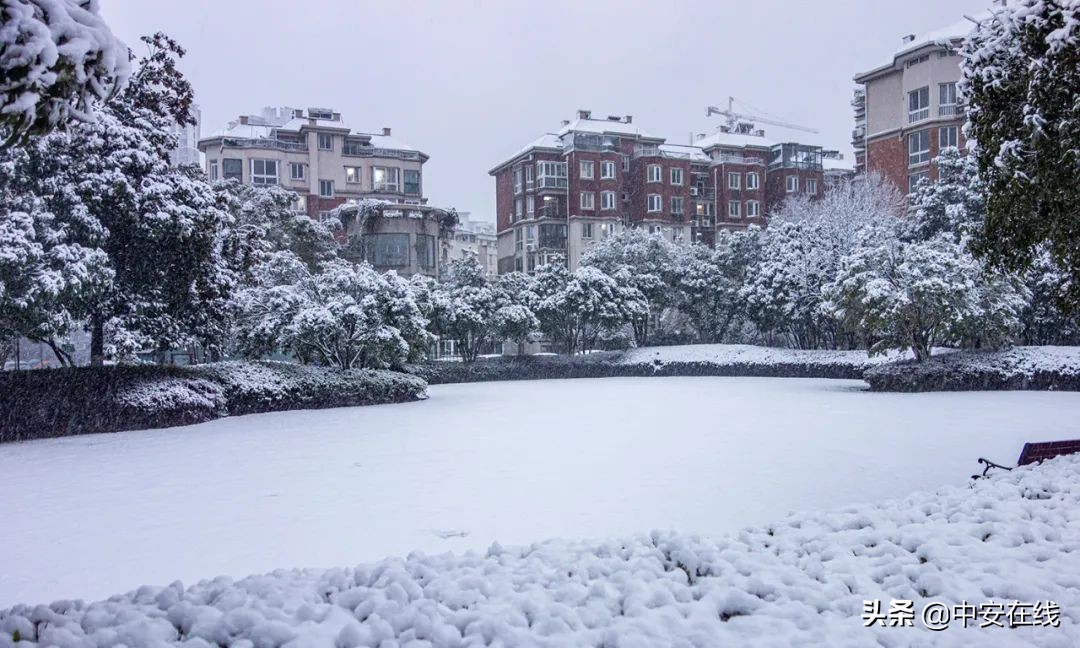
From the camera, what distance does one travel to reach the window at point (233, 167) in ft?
140

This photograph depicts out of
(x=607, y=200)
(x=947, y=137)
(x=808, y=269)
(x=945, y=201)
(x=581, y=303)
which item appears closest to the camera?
(x=945, y=201)

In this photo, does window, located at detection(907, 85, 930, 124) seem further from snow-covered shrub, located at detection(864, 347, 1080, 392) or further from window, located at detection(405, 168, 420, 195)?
window, located at detection(405, 168, 420, 195)

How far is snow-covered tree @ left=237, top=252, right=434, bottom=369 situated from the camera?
19.0 m

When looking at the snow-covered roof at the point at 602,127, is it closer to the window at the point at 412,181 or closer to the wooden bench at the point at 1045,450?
the window at the point at 412,181

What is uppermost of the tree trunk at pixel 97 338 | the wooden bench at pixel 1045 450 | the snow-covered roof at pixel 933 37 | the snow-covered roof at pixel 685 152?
the snow-covered roof at pixel 933 37

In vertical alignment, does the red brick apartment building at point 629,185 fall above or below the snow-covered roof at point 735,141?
below

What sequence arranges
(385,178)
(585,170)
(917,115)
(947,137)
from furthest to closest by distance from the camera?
1. (585,170)
2. (385,178)
3. (917,115)
4. (947,137)

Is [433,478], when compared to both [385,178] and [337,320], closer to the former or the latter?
[337,320]

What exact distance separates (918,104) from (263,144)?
36.3 metres

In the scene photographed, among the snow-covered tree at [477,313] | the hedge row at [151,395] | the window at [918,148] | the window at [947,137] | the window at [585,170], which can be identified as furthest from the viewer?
the window at [585,170]

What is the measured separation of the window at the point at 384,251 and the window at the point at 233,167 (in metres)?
12.3

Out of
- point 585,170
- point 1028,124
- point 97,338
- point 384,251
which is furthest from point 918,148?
point 97,338

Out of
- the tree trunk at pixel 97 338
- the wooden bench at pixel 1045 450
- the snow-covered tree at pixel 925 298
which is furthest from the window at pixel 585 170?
the wooden bench at pixel 1045 450

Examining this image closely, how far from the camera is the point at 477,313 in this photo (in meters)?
28.2
